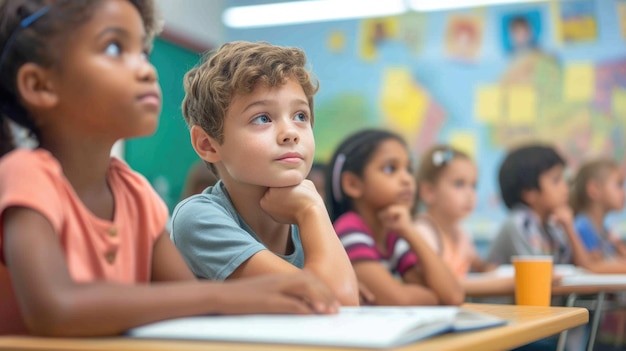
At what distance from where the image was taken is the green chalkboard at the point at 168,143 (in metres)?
5.75

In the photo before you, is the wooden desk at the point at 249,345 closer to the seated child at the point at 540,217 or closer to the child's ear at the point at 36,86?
the child's ear at the point at 36,86

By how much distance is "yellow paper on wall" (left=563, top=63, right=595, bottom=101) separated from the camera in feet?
18.6

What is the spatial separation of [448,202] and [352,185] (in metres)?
1.08

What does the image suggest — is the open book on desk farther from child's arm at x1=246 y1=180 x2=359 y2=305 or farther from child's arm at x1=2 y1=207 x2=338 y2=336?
child's arm at x1=246 y1=180 x2=359 y2=305

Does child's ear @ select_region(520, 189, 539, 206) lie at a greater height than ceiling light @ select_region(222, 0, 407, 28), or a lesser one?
lesser

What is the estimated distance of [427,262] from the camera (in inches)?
91.4

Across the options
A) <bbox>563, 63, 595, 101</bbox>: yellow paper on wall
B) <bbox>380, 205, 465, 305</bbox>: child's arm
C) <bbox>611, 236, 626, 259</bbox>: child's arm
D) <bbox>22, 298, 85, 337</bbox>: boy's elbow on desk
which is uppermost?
<bbox>563, 63, 595, 101</bbox>: yellow paper on wall

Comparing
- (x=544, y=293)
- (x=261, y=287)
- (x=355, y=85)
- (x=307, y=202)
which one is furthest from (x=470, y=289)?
(x=355, y=85)

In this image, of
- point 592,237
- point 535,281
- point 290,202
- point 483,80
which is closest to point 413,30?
point 483,80

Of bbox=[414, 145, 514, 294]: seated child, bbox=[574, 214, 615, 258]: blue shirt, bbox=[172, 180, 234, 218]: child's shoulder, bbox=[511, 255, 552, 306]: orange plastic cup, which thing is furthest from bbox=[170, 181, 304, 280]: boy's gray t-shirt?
bbox=[574, 214, 615, 258]: blue shirt

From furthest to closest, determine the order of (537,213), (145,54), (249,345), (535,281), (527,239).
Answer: (537,213) < (527,239) < (535,281) < (145,54) < (249,345)

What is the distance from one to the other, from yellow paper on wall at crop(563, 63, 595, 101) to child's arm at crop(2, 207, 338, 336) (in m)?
5.20

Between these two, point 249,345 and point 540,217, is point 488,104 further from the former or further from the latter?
point 249,345

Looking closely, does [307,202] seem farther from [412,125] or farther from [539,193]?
[412,125]
